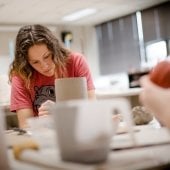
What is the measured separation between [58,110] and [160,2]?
5783mm

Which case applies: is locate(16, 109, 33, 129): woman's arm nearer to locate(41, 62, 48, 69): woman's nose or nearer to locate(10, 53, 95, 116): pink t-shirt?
locate(10, 53, 95, 116): pink t-shirt

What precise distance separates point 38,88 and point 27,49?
21 cm

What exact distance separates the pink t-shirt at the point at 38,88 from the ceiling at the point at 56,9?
3413 millimetres

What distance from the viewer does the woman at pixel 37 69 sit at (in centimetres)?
184

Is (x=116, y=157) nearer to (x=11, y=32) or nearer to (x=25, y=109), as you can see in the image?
(x=25, y=109)

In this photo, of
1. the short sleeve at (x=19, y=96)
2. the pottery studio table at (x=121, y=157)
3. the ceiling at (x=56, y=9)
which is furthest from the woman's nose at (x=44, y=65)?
the ceiling at (x=56, y=9)

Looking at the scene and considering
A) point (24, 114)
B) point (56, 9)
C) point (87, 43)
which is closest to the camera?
point (24, 114)

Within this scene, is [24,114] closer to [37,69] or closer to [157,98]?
[37,69]

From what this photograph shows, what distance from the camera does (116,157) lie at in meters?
0.62

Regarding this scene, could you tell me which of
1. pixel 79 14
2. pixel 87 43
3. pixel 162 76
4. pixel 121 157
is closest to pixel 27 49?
pixel 162 76

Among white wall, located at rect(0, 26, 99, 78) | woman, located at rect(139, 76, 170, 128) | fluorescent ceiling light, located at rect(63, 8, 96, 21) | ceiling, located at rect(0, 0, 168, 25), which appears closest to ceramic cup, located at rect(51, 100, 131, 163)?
woman, located at rect(139, 76, 170, 128)

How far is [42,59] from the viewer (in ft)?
5.96

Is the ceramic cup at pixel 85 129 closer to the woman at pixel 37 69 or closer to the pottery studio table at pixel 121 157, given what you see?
the pottery studio table at pixel 121 157

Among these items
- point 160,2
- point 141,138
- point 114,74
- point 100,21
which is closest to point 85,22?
point 100,21
